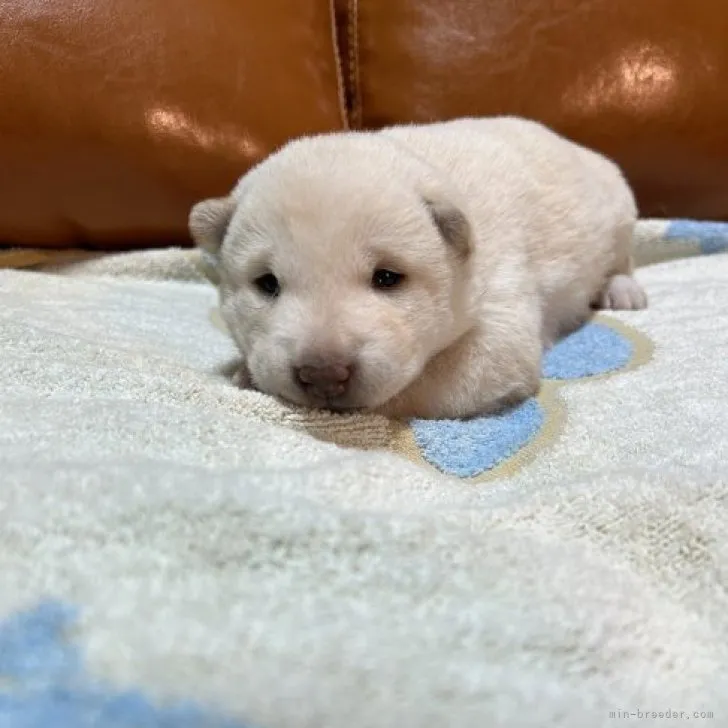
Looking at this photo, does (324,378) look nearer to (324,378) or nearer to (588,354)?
(324,378)

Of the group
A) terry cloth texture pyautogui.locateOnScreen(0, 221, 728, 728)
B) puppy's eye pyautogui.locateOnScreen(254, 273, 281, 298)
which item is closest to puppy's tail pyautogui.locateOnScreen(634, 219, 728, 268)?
terry cloth texture pyautogui.locateOnScreen(0, 221, 728, 728)

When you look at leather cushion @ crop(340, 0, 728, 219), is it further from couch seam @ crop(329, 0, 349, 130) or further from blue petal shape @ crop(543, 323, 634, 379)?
blue petal shape @ crop(543, 323, 634, 379)

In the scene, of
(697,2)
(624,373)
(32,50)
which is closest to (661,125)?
(697,2)

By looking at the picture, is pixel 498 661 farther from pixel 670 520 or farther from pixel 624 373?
pixel 624 373

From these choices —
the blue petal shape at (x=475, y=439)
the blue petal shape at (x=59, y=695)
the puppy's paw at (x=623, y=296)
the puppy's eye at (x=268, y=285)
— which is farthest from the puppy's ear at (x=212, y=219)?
the puppy's paw at (x=623, y=296)

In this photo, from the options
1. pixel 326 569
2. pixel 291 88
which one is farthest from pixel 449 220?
pixel 291 88

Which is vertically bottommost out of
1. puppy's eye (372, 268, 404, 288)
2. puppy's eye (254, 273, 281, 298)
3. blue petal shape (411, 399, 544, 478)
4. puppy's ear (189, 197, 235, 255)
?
blue petal shape (411, 399, 544, 478)
